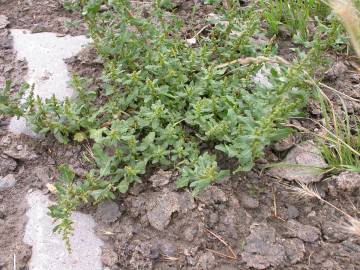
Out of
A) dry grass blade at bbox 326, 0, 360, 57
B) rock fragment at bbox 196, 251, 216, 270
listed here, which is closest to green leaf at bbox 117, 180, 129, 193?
rock fragment at bbox 196, 251, 216, 270

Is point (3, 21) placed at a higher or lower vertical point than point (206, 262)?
higher

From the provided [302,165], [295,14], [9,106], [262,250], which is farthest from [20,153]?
[295,14]

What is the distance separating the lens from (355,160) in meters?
2.74

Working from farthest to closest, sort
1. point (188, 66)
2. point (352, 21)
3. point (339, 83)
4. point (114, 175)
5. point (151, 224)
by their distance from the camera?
point (339, 83)
point (188, 66)
point (114, 175)
point (151, 224)
point (352, 21)

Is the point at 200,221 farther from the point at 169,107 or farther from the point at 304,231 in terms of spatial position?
the point at 169,107

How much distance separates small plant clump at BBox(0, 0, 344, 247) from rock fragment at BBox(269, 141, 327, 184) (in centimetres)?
17

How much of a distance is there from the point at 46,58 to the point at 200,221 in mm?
1725

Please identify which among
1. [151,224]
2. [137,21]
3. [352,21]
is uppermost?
[352,21]

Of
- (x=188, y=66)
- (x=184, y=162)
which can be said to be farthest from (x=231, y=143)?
(x=188, y=66)

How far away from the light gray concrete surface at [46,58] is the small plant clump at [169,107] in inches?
8.0

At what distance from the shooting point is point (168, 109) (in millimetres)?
2953

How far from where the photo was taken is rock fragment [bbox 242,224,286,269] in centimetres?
238

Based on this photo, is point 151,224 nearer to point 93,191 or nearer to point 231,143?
point 93,191

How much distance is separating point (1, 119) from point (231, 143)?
1.49 m
